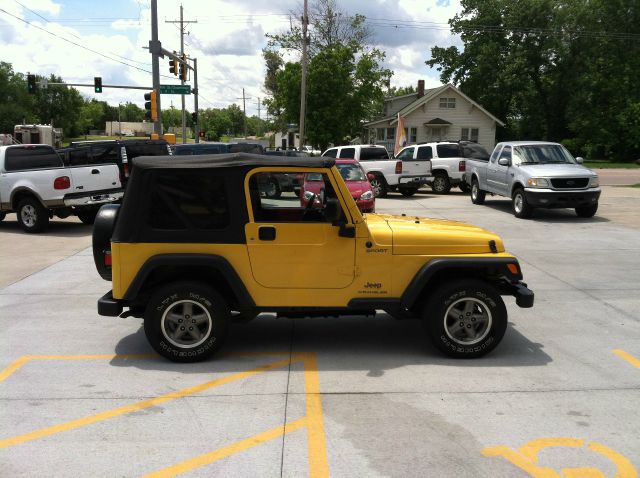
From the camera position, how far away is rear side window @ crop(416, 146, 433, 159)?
22844 millimetres

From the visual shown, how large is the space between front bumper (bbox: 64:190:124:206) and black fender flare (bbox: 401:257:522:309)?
9.89m

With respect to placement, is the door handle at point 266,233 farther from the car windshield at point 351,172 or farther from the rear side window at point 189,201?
the car windshield at point 351,172

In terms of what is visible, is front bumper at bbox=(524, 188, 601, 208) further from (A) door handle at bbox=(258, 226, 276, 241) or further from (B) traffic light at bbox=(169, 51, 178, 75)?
(B) traffic light at bbox=(169, 51, 178, 75)

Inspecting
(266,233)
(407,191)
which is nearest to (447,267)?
(266,233)

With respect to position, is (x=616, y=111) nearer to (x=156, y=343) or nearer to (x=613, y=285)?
(x=613, y=285)

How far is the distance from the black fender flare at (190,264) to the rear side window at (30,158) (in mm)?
9693

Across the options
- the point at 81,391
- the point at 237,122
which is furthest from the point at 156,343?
the point at 237,122

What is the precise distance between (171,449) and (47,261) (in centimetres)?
727

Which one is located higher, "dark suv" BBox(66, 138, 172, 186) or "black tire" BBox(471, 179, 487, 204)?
"dark suv" BBox(66, 138, 172, 186)

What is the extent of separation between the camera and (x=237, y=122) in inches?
7200

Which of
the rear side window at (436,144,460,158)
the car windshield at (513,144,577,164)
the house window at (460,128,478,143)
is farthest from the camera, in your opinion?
the house window at (460,128,478,143)

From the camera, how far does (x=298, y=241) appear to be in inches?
201

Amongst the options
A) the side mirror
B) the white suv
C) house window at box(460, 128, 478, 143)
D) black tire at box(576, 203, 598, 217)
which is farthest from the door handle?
house window at box(460, 128, 478, 143)

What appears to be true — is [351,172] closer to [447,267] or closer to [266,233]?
[447,267]
